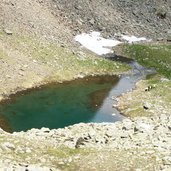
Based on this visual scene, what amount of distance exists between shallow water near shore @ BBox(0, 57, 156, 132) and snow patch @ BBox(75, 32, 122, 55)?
12132 millimetres

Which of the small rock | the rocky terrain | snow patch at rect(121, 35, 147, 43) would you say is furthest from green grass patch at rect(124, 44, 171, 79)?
the small rock

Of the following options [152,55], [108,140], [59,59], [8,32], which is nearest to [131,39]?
[152,55]

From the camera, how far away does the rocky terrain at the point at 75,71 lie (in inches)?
1357

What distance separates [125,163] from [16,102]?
28257mm

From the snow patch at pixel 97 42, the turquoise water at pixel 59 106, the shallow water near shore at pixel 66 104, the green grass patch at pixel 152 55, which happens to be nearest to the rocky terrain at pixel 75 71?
the snow patch at pixel 97 42

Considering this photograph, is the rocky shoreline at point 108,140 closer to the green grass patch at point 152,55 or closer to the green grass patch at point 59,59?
the green grass patch at point 59,59

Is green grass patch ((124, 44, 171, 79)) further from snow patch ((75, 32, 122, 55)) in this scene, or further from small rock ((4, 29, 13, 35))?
small rock ((4, 29, 13, 35))

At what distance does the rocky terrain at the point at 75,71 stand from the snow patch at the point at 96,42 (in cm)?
175

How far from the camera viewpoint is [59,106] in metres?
60.7

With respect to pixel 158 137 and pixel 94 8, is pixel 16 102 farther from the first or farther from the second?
pixel 94 8

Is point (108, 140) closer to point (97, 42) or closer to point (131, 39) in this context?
point (97, 42)

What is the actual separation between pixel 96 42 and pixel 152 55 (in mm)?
10654

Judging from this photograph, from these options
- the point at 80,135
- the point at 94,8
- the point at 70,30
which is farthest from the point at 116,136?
the point at 94,8

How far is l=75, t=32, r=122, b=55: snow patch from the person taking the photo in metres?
84.4
